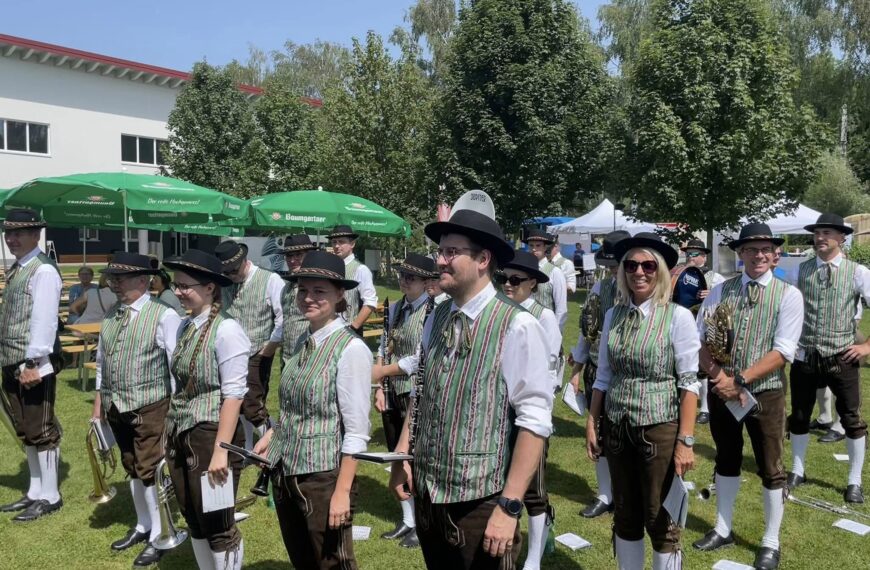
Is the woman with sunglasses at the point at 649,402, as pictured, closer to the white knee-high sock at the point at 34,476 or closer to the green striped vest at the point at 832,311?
the green striped vest at the point at 832,311

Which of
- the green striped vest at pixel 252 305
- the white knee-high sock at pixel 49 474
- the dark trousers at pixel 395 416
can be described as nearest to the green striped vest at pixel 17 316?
the white knee-high sock at pixel 49 474

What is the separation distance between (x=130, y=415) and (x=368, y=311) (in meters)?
2.90

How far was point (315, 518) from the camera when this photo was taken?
343 centimetres

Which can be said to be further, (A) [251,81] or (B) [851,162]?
(A) [251,81]

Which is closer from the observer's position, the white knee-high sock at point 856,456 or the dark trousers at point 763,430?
the dark trousers at point 763,430

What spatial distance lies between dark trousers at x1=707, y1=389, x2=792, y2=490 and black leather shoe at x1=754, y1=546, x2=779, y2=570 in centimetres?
46

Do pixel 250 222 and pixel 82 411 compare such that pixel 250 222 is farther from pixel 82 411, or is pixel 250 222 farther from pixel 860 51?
pixel 860 51

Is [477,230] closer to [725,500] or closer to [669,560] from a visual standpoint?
[669,560]

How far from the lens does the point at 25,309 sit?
5.64 m

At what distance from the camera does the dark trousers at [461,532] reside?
2846 mm

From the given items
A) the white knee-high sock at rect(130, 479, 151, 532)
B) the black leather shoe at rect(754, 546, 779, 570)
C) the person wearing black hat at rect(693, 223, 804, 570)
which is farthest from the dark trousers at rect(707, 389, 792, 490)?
the white knee-high sock at rect(130, 479, 151, 532)

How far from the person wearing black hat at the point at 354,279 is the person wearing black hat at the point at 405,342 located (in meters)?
1.35

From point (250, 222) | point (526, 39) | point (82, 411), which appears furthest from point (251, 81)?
point (82, 411)

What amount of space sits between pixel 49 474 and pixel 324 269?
4039 millimetres
